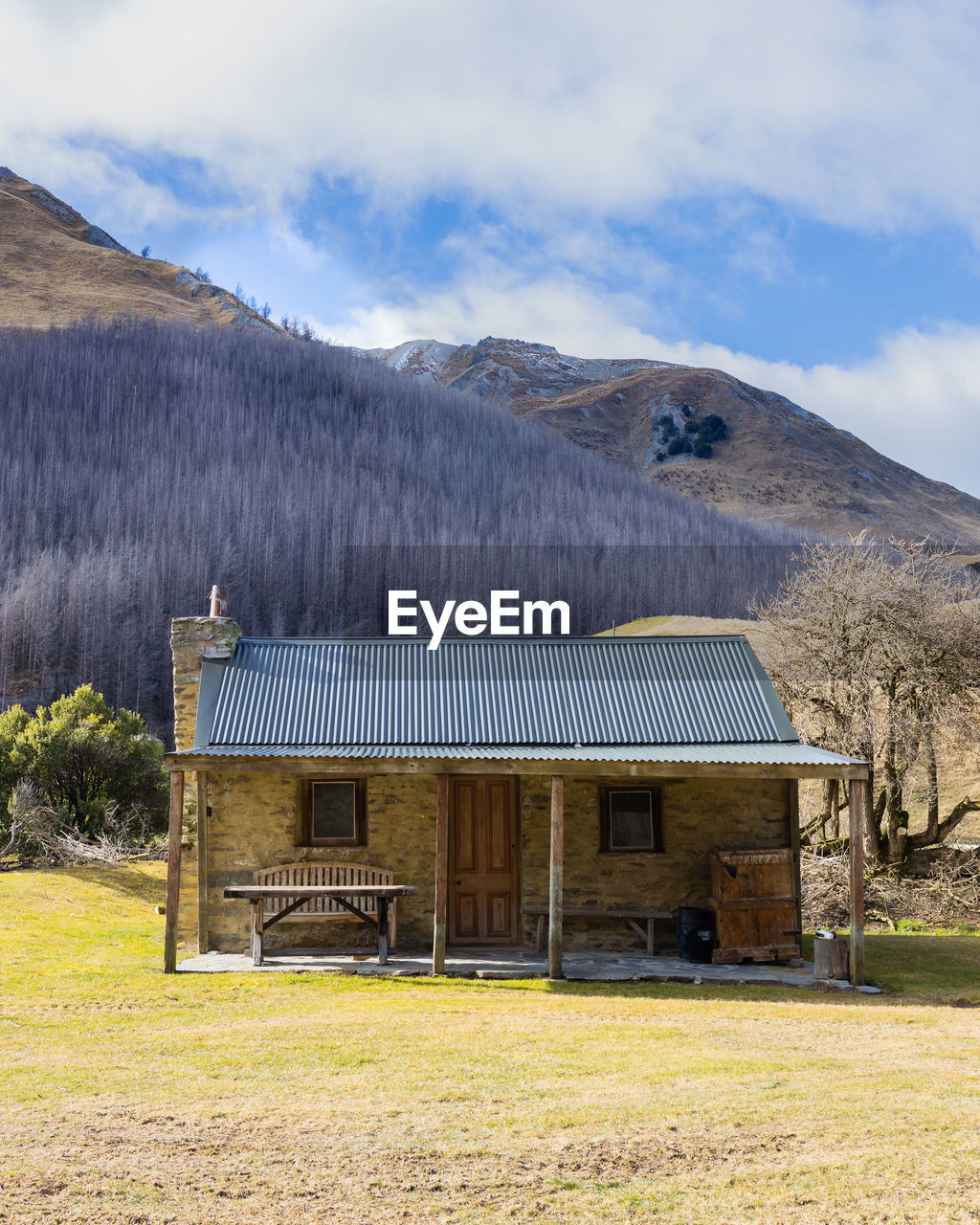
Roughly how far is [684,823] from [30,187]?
19787 centimetres

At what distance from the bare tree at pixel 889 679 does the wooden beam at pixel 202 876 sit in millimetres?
11576

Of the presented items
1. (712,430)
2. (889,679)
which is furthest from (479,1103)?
(712,430)

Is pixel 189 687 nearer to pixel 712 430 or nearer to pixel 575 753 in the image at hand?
pixel 575 753

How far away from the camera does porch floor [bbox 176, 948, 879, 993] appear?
1077 centimetres

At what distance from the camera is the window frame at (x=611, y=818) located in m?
12.3

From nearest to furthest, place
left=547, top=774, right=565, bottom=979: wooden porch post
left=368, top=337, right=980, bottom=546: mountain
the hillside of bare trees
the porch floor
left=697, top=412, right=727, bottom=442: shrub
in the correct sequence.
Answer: left=547, top=774, right=565, bottom=979: wooden porch post
the porch floor
the hillside of bare trees
left=368, top=337, right=980, bottom=546: mountain
left=697, top=412, right=727, bottom=442: shrub

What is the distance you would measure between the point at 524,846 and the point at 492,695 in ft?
6.58

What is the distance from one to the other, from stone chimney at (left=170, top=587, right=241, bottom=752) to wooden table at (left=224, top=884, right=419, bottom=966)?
2.41 meters

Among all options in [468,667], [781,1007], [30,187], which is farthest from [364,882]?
[30,187]

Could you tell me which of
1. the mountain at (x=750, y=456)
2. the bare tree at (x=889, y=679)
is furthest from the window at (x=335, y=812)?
the mountain at (x=750, y=456)

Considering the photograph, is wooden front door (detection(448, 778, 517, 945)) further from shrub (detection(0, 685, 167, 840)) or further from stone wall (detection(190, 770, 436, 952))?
shrub (detection(0, 685, 167, 840))

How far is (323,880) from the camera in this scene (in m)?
11.9

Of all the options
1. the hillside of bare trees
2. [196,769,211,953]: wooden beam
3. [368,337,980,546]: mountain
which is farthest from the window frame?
[368,337,980,546]: mountain

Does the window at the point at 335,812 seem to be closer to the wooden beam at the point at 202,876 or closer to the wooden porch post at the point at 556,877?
the wooden beam at the point at 202,876
